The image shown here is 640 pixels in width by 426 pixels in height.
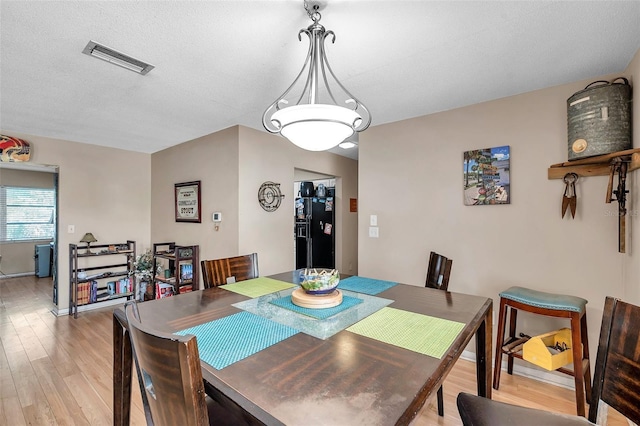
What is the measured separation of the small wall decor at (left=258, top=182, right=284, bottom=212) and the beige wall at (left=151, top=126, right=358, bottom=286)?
0.18 feet

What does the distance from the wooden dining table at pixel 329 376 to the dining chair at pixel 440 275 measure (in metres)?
0.50

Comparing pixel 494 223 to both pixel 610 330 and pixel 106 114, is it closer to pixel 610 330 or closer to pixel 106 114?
pixel 610 330

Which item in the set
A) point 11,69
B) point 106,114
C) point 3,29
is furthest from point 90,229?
point 3,29

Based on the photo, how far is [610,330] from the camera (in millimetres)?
943

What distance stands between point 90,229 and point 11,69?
2.68 metres

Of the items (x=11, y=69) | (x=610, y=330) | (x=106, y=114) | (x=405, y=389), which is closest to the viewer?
(x=405, y=389)

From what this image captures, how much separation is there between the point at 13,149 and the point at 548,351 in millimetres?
5410

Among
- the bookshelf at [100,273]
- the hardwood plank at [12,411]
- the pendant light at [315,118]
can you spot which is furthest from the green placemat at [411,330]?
the bookshelf at [100,273]

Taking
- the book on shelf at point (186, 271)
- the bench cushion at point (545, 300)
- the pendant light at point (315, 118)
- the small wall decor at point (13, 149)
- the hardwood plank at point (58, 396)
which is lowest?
the hardwood plank at point (58, 396)

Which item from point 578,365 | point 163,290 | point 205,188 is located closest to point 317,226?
point 205,188

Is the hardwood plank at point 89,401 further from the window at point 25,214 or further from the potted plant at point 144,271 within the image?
the window at point 25,214

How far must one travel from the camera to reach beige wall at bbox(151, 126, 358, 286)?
327 cm

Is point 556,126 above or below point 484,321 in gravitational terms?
above

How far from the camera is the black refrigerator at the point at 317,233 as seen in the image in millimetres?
4891
